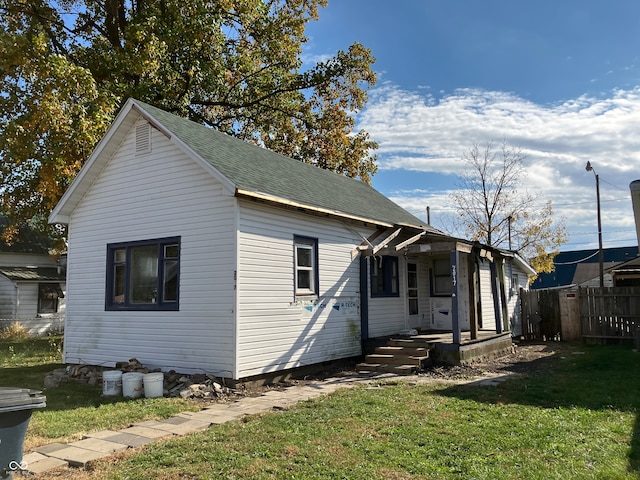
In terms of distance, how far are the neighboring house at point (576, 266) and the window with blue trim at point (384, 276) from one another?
37.6 metres

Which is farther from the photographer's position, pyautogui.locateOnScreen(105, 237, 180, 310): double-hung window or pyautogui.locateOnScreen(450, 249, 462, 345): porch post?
pyautogui.locateOnScreen(450, 249, 462, 345): porch post

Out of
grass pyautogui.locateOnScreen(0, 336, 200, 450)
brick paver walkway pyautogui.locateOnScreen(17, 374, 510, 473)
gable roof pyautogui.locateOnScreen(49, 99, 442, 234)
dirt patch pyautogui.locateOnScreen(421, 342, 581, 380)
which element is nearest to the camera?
brick paver walkway pyautogui.locateOnScreen(17, 374, 510, 473)

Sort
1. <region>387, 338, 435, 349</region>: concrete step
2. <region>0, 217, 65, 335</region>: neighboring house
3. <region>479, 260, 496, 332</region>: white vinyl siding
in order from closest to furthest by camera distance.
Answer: <region>387, 338, 435, 349</region>: concrete step → <region>479, 260, 496, 332</region>: white vinyl siding → <region>0, 217, 65, 335</region>: neighboring house

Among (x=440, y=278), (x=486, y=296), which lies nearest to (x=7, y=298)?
(x=440, y=278)

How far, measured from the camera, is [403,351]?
1226 centimetres

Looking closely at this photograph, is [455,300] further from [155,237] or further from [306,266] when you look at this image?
[155,237]

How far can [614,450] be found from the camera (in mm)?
5523

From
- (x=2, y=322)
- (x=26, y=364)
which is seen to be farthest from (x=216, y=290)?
(x=2, y=322)

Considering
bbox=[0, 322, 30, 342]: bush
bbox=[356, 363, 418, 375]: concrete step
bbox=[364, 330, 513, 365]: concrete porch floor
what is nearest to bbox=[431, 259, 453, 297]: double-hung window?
bbox=[364, 330, 513, 365]: concrete porch floor

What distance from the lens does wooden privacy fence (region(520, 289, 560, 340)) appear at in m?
18.9

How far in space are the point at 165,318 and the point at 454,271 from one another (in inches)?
257

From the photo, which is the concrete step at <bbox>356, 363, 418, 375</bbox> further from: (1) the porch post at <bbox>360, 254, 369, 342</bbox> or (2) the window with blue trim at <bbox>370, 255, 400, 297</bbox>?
(2) the window with blue trim at <bbox>370, 255, 400, 297</bbox>

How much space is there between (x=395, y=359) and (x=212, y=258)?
16.1ft

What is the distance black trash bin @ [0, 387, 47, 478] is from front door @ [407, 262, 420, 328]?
12169 millimetres
